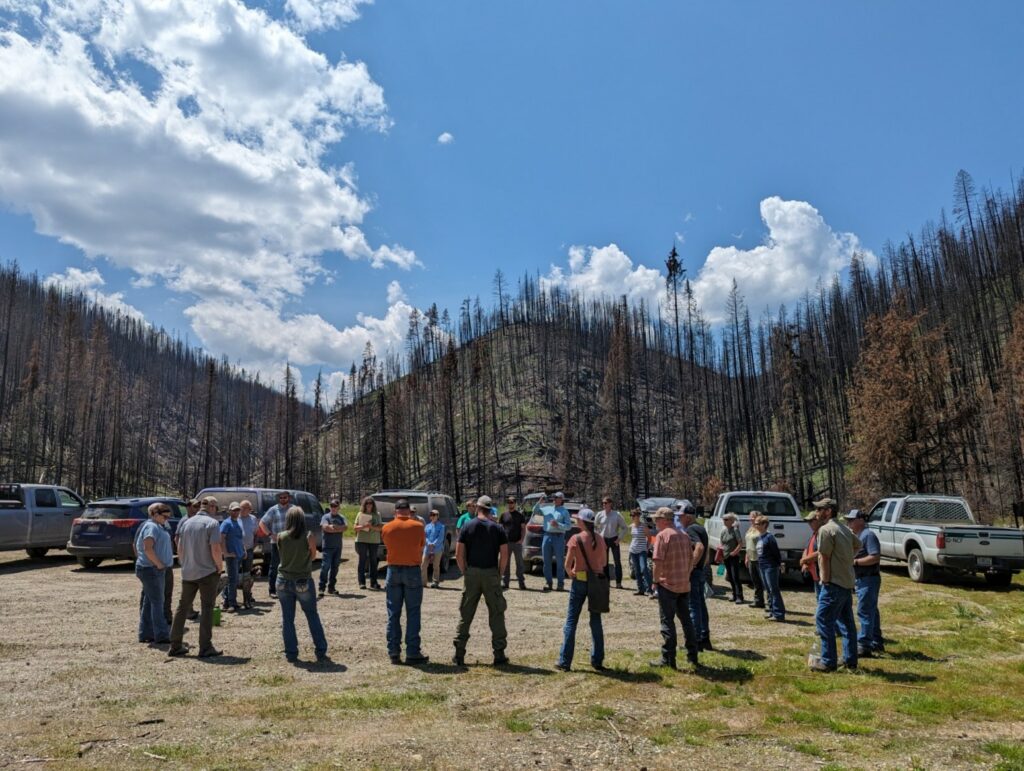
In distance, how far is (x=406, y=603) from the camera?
7844mm

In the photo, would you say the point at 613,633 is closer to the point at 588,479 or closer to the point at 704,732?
the point at 704,732

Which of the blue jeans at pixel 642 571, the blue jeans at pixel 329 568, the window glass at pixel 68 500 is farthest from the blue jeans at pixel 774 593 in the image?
the window glass at pixel 68 500

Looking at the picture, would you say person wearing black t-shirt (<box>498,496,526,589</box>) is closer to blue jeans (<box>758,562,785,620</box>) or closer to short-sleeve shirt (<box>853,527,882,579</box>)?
blue jeans (<box>758,562,785,620</box>)

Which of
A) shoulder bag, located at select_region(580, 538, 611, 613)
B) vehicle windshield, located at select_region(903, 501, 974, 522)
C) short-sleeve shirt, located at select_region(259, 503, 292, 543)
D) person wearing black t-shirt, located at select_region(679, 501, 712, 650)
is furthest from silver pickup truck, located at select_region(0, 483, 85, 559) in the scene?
vehicle windshield, located at select_region(903, 501, 974, 522)

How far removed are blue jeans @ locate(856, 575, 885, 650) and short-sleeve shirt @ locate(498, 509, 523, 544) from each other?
23.3 feet

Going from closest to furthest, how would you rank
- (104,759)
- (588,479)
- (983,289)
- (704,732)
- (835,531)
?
1. (104,759)
2. (704,732)
3. (835,531)
4. (983,289)
5. (588,479)

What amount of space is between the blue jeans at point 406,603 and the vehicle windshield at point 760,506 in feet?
31.5

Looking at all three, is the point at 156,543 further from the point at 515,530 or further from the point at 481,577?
the point at 515,530

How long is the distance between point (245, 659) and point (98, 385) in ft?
250

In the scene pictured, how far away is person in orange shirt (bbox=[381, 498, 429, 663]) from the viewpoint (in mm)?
7770

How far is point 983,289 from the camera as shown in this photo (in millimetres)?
53000

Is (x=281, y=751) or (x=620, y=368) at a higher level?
(x=620, y=368)

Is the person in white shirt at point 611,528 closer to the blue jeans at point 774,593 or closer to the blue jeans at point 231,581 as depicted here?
the blue jeans at point 774,593

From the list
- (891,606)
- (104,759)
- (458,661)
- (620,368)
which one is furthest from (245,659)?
(620,368)
